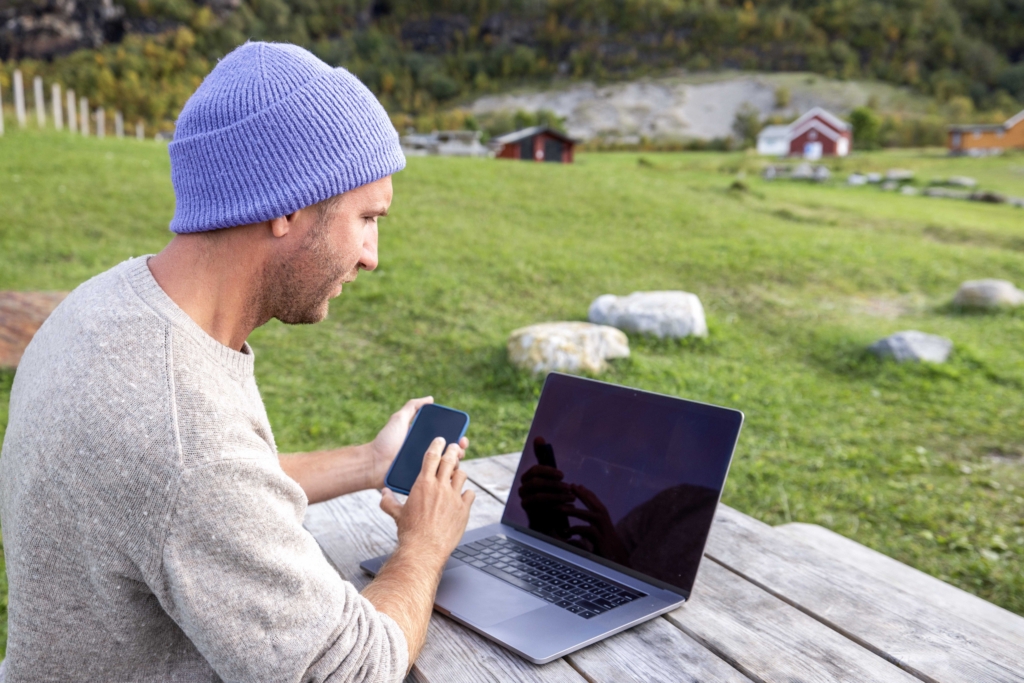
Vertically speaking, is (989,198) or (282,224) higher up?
(282,224)

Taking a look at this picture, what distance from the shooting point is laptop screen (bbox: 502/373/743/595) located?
1767 millimetres

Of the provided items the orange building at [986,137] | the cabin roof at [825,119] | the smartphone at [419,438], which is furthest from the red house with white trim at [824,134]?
the smartphone at [419,438]

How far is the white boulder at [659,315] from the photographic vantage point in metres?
7.11

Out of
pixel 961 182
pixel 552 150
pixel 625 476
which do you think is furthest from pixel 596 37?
pixel 625 476

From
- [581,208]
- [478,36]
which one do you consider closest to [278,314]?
[581,208]

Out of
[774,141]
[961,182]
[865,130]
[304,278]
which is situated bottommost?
[961,182]

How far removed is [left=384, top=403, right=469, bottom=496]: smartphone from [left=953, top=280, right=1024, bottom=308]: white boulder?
27.7 ft

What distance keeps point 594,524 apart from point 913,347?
19.5 ft

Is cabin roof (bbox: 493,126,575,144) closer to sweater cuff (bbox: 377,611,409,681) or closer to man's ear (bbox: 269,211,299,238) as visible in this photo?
man's ear (bbox: 269,211,299,238)

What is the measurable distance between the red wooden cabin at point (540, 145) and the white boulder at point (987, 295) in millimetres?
18194

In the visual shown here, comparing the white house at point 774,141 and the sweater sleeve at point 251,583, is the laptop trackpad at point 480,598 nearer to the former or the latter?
the sweater sleeve at point 251,583

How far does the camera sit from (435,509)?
5.63 feet

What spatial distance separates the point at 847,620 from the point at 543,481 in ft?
2.50

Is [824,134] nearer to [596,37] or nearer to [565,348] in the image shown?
[565,348]
